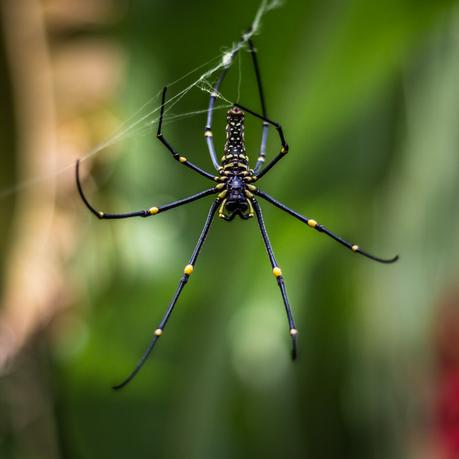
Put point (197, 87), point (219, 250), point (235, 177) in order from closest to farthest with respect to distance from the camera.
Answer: point (235, 177) < point (197, 87) < point (219, 250)

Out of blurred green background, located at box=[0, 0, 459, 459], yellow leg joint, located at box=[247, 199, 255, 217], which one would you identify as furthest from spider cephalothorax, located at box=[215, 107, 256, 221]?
blurred green background, located at box=[0, 0, 459, 459]

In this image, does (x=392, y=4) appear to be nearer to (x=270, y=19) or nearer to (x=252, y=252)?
(x=270, y=19)

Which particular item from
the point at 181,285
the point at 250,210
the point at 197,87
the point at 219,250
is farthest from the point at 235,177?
the point at 219,250

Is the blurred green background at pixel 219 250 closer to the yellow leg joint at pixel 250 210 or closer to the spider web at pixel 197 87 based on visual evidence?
the spider web at pixel 197 87

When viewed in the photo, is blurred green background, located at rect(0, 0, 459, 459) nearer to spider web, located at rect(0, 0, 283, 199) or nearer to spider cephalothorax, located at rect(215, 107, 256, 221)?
spider web, located at rect(0, 0, 283, 199)

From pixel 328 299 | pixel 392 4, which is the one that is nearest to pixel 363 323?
pixel 328 299

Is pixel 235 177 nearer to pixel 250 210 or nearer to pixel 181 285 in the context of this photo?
pixel 250 210

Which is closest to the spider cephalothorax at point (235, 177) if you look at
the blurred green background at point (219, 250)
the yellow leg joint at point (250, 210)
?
the yellow leg joint at point (250, 210)

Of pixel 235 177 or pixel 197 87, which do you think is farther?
pixel 197 87
